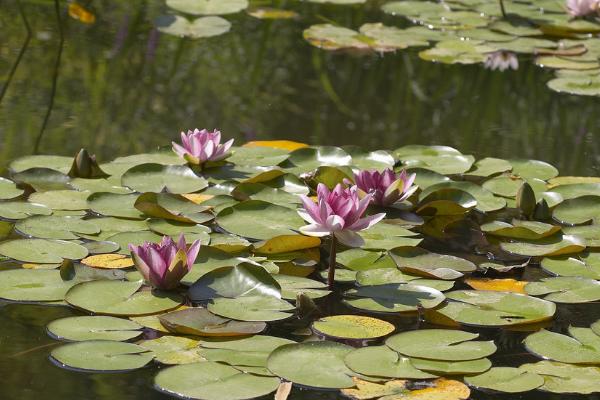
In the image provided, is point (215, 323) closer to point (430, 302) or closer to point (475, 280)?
point (430, 302)

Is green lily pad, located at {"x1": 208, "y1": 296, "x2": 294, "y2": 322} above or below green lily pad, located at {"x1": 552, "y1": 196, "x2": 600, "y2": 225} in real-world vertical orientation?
below

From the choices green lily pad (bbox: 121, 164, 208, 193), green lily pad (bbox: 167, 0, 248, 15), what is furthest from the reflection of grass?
green lily pad (bbox: 121, 164, 208, 193)

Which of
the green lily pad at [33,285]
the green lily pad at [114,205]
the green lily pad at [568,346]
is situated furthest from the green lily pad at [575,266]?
the green lily pad at [33,285]

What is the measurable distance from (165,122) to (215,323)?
1.62 metres

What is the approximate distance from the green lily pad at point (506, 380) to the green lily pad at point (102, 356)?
64 centimetres

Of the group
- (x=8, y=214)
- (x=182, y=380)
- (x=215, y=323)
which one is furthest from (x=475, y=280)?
(x=8, y=214)

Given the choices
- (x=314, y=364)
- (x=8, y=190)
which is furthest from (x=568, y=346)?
(x=8, y=190)

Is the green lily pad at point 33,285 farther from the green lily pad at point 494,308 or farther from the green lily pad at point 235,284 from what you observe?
the green lily pad at point 494,308

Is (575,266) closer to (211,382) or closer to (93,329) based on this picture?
(211,382)

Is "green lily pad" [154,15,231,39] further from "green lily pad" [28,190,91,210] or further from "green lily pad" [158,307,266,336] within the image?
"green lily pad" [158,307,266,336]

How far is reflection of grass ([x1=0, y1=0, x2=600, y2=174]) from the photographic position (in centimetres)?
370

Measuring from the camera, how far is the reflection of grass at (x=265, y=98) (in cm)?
370

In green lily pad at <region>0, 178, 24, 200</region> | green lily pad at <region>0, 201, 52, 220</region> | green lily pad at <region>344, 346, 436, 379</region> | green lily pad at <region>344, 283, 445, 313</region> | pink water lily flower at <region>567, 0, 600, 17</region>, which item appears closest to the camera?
green lily pad at <region>344, 346, 436, 379</region>

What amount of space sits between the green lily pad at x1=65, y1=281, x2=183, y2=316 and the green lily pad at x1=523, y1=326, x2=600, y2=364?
2.52ft
